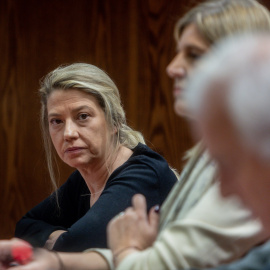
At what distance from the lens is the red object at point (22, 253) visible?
49.0 inches

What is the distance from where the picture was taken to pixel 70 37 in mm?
3729

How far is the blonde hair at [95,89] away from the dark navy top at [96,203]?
0.37 ft

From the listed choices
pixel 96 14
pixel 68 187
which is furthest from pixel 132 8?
pixel 68 187

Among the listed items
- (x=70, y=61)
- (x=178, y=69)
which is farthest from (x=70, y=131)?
(x=70, y=61)

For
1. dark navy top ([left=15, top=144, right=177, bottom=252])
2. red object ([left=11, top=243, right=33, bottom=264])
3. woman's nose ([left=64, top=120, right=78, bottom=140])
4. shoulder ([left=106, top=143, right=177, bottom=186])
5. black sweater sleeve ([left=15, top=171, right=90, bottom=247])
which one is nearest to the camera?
red object ([left=11, top=243, right=33, bottom=264])

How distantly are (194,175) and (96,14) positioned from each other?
2604 mm

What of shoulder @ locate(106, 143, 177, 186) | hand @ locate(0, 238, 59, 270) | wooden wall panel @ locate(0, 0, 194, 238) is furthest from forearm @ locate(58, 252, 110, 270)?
wooden wall panel @ locate(0, 0, 194, 238)

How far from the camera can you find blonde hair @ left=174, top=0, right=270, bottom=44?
1.13 meters

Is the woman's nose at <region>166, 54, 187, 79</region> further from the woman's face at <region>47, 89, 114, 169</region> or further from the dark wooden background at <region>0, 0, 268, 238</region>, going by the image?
the dark wooden background at <region>0, 0, 268, 238</region>

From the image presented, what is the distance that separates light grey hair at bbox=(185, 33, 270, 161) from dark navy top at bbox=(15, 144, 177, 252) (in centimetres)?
99

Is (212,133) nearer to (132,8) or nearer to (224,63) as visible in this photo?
(224,63)

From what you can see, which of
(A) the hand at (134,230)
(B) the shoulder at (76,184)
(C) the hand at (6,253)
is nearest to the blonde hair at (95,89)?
(B) the shoulder at (76,184)

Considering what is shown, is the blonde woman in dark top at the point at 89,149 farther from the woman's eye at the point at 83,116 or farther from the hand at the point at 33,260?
the hand at the point at 33,260

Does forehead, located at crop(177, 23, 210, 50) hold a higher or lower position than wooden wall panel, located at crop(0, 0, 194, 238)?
higher
